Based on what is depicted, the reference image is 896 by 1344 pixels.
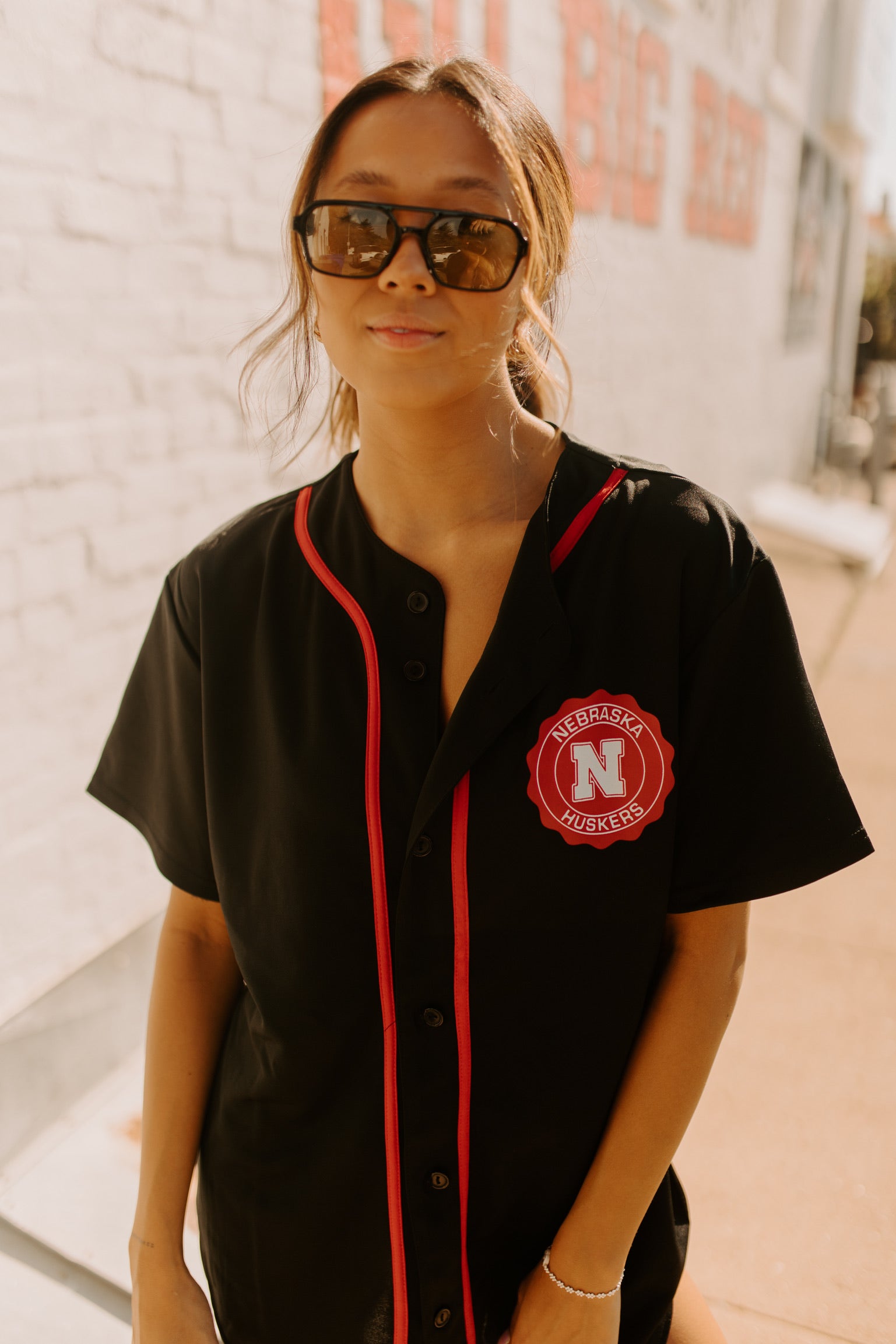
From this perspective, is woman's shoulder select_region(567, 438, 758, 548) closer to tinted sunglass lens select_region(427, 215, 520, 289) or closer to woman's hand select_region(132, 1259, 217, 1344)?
tinted sunglass lens select_region(427, 215, 520, 289)

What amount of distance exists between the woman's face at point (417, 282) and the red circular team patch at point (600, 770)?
0.34 meters

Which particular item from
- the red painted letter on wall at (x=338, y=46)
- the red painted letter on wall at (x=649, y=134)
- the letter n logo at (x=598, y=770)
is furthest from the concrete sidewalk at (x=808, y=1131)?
the red painted letter on wall at (x=649, y=134)

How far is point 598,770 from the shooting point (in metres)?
1.00

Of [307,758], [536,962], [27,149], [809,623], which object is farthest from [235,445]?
[809,623]

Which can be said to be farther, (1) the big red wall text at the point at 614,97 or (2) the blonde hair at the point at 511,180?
(1) the big red wall text at the point at 614,97

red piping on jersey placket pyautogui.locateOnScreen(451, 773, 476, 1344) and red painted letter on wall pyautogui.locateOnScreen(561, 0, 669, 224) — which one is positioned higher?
red painted letter on wall pyautogui.locateOnScreen(561, 0, 669, 224)

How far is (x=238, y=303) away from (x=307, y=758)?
6.09 ft

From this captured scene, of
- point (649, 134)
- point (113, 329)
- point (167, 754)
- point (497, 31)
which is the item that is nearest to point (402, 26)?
point (497, 31)

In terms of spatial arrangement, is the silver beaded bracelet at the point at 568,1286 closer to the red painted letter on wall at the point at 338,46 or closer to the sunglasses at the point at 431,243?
the sunglasses at the point at 431,243

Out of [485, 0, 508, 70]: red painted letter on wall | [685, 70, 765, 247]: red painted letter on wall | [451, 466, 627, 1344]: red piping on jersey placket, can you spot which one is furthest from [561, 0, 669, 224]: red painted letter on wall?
[451, 466, 627, 1344]: red piping on jersey placket

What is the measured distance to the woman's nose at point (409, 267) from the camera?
39.6 inches

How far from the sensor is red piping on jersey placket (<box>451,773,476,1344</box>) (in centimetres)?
100

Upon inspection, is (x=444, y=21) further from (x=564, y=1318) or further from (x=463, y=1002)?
(x=564, y=1318)

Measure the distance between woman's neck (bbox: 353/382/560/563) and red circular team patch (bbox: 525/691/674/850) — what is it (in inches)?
8.9
